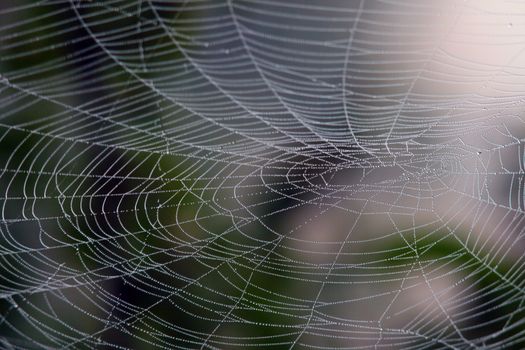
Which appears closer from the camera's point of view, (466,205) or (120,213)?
(120,213)

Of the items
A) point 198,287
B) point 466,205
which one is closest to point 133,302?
point 198,287

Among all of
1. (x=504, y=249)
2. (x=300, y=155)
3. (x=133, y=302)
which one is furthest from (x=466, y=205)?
(x=133, y=302)

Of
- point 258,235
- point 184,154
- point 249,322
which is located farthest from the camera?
point 258,235

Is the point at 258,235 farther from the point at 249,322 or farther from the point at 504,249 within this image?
the point at 504,249

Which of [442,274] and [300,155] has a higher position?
[300,155]

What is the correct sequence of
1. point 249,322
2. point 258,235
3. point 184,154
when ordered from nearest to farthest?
1. point 249,322
2. point 184,154
3. point 258,235

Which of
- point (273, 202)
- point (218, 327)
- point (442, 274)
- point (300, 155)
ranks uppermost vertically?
point (300, 155)
